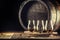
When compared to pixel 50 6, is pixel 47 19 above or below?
below

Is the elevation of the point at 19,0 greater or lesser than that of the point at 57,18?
greater

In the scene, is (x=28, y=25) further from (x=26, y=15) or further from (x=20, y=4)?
(x=20, y=4)

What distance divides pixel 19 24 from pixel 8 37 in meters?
0.15

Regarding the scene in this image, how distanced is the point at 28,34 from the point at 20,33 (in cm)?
7

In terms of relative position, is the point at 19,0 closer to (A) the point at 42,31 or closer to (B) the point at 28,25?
(B) the point at 28,25

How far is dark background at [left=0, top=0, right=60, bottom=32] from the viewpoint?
1.42 meters

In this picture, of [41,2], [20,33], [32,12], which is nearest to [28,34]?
[20,33]

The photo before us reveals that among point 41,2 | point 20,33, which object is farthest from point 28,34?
point 41,2

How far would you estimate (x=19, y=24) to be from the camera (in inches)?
55.8

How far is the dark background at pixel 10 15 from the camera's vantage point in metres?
1.42

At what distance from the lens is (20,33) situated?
1.41 meters

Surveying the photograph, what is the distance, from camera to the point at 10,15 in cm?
142

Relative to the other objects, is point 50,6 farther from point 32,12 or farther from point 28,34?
point 28,34

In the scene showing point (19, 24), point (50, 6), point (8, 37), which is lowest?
point (8, 37)
